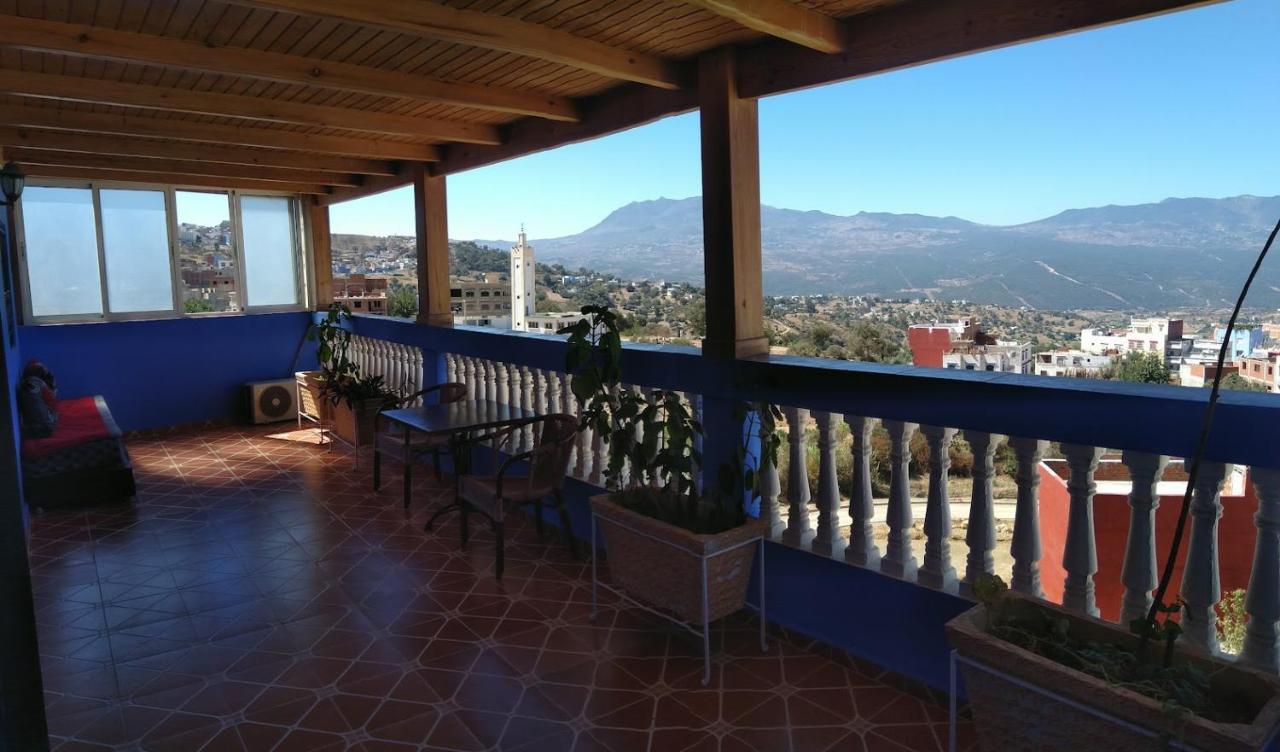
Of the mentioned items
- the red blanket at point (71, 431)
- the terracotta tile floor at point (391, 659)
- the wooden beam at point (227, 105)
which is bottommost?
Result: the terracotta tile floor at point (391, 659)

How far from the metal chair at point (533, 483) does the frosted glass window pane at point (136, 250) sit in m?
6.47

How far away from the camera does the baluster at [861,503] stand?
3252 mm

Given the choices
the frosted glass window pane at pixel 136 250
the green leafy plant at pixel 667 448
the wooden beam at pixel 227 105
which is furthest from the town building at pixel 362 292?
the green leafy plant at pixel 667 448

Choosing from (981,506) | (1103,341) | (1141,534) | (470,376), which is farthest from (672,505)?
(1103,341)

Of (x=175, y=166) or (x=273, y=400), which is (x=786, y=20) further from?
(x=273, y=400)

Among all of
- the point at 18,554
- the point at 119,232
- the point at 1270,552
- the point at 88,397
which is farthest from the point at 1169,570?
the point at 119,232

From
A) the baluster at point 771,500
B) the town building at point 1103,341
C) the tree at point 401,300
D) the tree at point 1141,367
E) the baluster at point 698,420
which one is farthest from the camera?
the tree at point 401,300

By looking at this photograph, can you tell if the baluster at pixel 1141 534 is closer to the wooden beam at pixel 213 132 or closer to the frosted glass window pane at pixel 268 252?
the wooden beam at pixel 213 132

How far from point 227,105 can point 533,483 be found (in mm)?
3202

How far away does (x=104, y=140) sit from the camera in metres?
6.41

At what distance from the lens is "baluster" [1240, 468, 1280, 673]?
2189mm

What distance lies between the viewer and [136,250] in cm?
870

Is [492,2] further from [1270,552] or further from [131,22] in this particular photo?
[1270,552]

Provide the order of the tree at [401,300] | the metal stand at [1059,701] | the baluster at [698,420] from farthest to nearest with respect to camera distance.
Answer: the tree at [401,300] < the baluster at [698,420] < the metal stand at [1059,701]
